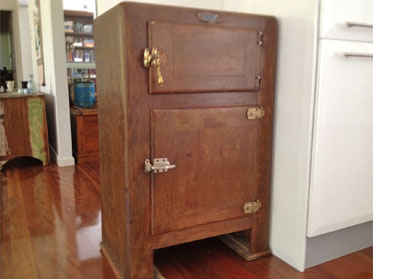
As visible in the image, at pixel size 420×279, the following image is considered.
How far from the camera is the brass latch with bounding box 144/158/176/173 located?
1519 mm

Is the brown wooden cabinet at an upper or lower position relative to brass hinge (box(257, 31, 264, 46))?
lower

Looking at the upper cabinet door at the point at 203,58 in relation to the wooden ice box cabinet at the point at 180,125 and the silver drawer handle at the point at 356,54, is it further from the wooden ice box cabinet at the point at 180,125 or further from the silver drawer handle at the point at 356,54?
the silver drawer handle at the point at 356,54

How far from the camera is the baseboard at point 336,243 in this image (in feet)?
5.80

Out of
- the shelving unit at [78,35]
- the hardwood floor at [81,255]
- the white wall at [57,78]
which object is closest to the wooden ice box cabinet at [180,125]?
the hardwood floor at [81,255]

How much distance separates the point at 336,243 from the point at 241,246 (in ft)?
1.55

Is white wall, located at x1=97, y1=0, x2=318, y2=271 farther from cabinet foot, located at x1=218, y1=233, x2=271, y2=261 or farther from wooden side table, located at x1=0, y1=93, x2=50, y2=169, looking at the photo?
wooden side table, located at x1=0, y1=93, x2=50, y2=169

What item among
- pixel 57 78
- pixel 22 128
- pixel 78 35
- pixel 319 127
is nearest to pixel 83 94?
pixel 57 78

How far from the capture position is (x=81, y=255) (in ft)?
6.23

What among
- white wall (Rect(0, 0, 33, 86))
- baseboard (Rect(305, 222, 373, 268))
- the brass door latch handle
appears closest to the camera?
the brass door latch handle

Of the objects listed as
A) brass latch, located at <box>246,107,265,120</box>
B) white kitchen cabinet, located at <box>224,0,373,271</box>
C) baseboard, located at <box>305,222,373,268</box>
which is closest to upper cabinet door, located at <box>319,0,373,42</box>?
white kitchen cabinet, located at <box>224,0,373,271</box>

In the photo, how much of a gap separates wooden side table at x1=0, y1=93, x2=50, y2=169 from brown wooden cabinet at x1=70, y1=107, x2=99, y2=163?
0.30 metres

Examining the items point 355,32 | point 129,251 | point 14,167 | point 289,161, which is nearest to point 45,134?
point 14,167

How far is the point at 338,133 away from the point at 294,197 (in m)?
0.35

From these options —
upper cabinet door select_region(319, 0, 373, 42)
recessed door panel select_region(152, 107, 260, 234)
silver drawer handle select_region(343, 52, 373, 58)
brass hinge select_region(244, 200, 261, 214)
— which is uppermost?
upper cabinet door select_region(319, 0, 373, 42)
